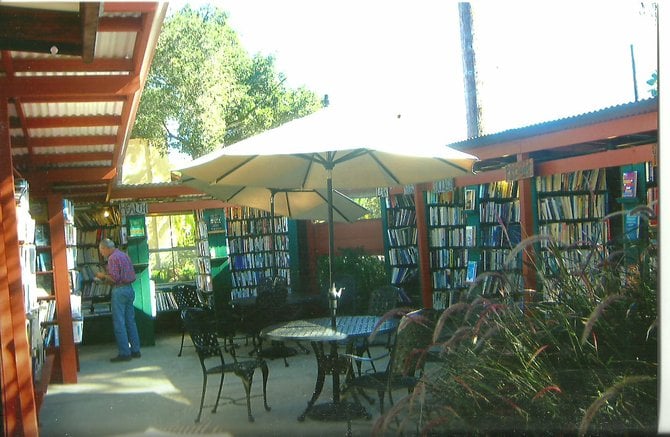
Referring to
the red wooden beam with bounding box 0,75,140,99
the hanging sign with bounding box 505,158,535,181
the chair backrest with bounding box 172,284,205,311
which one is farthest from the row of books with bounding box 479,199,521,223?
the red wooden beam with bounding box 0,75,140,99

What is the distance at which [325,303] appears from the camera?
11.2m

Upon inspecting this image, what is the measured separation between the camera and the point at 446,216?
451 inches

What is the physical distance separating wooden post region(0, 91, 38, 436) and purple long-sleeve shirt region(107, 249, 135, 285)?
5289 mm

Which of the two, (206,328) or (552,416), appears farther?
(206,328)

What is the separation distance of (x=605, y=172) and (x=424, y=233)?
3180 millimetres

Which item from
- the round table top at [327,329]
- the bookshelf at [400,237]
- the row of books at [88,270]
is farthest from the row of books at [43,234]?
the bookshelf at [400,237]

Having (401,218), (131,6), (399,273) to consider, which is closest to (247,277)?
(399,273)

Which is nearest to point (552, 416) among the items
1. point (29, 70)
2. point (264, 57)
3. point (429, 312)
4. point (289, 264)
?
point (429, 312)

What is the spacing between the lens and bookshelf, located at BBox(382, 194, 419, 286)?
1263 centimetres

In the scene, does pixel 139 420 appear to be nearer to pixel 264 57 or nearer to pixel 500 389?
pixel 500 389

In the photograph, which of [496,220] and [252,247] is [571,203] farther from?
[252,247]

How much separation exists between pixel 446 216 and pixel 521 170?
11.1ft

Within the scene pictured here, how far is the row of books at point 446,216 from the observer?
11.3 meters

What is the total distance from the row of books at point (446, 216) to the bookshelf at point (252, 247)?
3.02 meters
